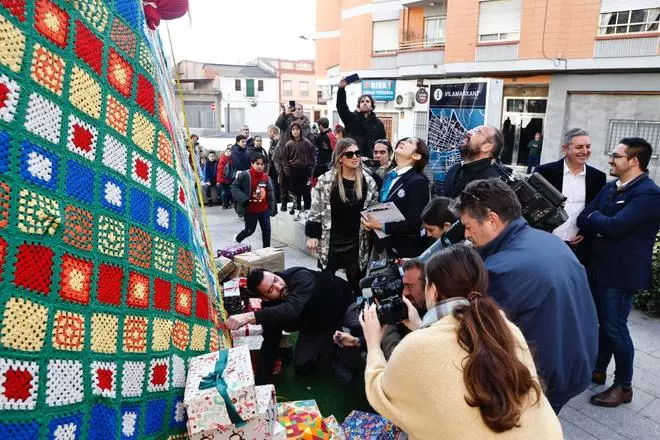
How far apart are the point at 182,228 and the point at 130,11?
1.08 m

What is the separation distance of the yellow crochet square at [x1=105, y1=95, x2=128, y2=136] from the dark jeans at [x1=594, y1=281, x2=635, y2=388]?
317 centimetres

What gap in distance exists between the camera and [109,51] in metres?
2.08

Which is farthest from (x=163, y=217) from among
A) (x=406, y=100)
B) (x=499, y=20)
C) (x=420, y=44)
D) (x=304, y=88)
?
(x=304, y=88)

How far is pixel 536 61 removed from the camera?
1625 cm

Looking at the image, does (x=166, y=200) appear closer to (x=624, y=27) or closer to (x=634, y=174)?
(x=634, y=174)

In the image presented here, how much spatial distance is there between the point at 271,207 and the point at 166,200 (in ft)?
14.3

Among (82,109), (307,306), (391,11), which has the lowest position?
(307,306)

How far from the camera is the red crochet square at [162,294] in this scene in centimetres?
222

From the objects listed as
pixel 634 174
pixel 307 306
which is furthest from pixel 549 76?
pixel 307 306

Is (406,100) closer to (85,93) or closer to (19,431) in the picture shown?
(85,93)

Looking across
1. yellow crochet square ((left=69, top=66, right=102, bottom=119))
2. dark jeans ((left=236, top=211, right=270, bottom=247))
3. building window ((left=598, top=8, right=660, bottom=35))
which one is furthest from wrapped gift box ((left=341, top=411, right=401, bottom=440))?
building window ((left=598, top=8, right=660, bottom=35))

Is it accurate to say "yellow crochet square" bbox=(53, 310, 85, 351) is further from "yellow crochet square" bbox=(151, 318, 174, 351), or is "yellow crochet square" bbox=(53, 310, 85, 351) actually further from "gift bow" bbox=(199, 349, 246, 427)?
"gift bow" bbox=(199, 349, 246, 427)

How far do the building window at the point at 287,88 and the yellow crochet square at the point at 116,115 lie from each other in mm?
46722

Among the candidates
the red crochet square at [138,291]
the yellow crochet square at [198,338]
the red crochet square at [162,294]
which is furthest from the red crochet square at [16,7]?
the yellow crochet square at [198,338]
